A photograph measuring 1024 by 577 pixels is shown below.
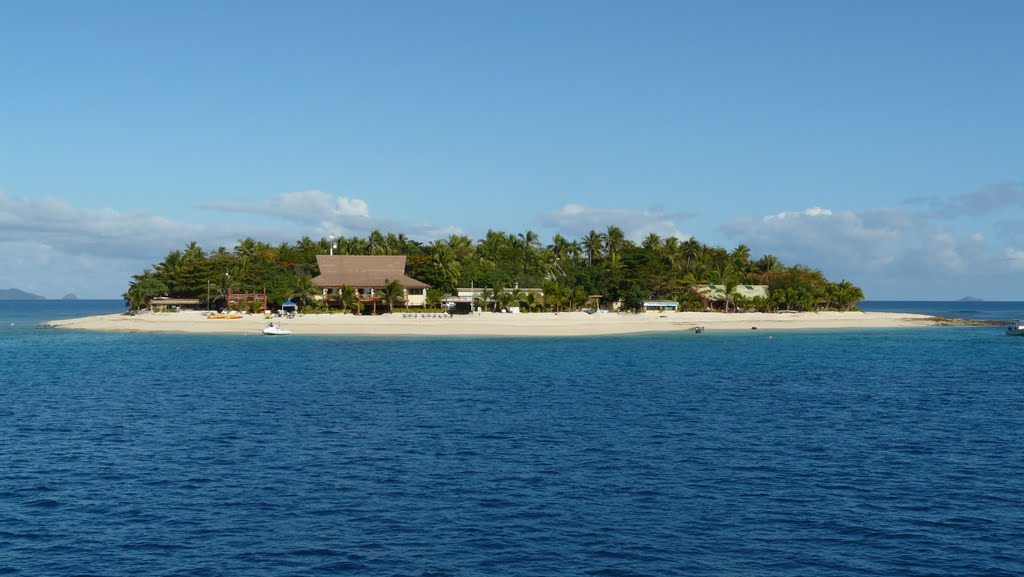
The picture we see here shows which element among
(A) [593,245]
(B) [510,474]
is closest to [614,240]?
(A) [593,245]

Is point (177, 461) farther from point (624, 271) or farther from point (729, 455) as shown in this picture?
point (624, 271)

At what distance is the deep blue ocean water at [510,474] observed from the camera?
18.4 metres

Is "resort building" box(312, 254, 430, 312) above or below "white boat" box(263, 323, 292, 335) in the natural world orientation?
above

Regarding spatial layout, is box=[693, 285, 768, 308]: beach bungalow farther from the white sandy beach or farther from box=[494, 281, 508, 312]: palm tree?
box=[494, 281, 508, 312]: palm tree

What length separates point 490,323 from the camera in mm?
102062

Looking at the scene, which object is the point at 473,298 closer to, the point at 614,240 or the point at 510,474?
the point at 614,240

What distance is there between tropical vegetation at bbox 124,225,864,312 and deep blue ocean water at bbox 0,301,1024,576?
66654 mm

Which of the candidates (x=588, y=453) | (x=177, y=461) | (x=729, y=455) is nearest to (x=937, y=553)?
(x=729, y=455)

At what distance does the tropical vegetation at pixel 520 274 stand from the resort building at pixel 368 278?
1.78 m

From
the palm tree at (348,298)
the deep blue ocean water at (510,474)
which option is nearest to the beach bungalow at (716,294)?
the palm tree at (348,298)

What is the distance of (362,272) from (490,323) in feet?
84.3

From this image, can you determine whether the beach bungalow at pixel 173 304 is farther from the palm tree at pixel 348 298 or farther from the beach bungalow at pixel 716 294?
the beach bungalow at pixel 716 294

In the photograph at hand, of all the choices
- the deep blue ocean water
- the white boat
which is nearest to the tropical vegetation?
the white boat

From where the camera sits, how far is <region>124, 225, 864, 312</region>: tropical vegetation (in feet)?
390
